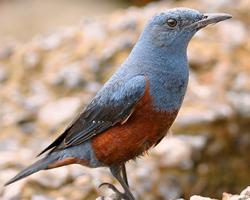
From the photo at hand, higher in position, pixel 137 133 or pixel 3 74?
pixel 3 74

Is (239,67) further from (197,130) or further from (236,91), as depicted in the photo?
(197,130)

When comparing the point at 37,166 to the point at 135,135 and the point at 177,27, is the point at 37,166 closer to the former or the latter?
the point at 135,135

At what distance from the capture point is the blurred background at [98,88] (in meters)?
7.09

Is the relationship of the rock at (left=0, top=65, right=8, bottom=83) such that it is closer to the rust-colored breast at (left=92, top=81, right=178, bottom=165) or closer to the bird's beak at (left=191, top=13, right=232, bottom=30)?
the rust-colored breast at (left=92, top=81, right=178, bottom=165)

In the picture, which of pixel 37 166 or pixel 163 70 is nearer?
pixel 163 70

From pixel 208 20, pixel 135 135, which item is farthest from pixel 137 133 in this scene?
pixel 208 20

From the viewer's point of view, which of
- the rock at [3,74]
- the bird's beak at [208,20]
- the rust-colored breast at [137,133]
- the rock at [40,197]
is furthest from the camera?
the rock at [3,74]

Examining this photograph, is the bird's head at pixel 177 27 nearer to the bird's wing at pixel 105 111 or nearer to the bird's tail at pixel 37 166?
the bird's wing at pixel 105 111

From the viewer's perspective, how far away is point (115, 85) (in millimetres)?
5746

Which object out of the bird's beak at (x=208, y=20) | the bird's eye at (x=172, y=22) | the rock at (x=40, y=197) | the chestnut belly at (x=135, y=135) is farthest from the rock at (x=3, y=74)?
the bird's beak at (x=208, y=20)

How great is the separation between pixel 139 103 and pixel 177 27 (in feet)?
2.00

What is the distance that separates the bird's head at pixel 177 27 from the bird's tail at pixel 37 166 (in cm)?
110

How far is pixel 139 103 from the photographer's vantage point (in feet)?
18.3

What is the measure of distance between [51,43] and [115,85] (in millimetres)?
3685
